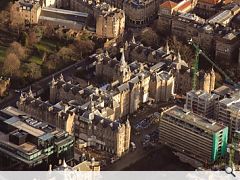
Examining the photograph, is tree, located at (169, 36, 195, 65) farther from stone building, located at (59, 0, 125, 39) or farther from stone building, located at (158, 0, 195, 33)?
stone building, located at (59, 0, 125, 39)

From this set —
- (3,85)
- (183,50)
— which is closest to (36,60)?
(3,85)

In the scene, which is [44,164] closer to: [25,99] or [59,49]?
[25,99]

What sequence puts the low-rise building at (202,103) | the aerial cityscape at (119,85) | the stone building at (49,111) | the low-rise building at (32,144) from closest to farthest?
the low-rise building at (32,144) → the aerial cityscape at (119,85) → the stone building at (49,111) → the low-rise building at (202,103)

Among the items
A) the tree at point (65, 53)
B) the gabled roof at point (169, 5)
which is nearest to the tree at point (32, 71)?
the tree at point (65, 53)

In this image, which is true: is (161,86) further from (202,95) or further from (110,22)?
(110,22)

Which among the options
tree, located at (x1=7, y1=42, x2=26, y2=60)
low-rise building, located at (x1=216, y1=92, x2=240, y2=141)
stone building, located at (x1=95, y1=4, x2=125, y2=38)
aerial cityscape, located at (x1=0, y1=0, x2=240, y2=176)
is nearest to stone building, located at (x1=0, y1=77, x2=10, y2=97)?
aerial cityscape, located at (x1=0, y1=0, x2=240, y2=176)

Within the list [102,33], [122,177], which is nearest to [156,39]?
[102,33]

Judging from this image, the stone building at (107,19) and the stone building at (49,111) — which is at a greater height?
the stone building at (107,19)

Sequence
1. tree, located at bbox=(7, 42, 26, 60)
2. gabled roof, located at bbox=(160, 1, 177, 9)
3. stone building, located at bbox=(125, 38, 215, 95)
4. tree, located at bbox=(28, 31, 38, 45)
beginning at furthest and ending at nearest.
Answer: gabled roof, located at bbox=(160, 1, 177, 9) < tree, located at bbox=(28, 31, 38, 45) < tree, located at bbox=(7, 42, 26, 60) < stone building, located at bbox=(125, 38, 215, 95)

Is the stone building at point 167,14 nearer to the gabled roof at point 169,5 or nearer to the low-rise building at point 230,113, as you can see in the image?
the gabled roof at point 169,5
